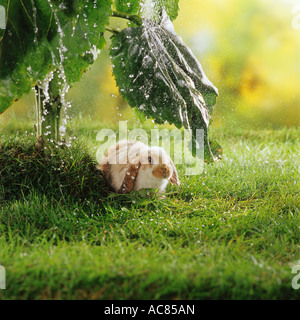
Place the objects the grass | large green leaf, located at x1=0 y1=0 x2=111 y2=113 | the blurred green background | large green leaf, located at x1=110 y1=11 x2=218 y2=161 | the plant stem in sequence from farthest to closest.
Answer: the blurred green background, the plant stem, large green leaf, located at x1=110 y1=11 x2=218 y2=161, large green leaf, located at x1=0 y1=0 x2=111 y2=113, the grass

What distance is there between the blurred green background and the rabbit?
0.86m

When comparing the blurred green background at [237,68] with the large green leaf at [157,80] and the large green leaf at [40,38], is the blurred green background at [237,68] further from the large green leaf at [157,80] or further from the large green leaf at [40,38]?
the large green leaf at [40,38]

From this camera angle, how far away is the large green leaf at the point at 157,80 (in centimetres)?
123

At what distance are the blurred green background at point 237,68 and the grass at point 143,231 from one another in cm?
67

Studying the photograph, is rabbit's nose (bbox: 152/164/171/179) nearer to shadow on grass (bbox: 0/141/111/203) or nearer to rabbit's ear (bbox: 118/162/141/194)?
rabbit's ear (bbox: 118/162/141/194)

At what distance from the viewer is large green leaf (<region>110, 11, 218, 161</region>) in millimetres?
1230

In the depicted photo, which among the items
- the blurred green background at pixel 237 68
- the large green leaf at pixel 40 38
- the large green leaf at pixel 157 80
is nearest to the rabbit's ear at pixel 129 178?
the large green leaf at pixel 157 80

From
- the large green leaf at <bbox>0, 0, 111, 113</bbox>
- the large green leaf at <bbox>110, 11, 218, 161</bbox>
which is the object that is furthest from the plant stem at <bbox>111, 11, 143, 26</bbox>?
the large green leaf at <bbox>0, 0, 111, 113</bbox>

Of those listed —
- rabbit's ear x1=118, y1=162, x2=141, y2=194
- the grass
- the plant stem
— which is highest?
the plant stem
